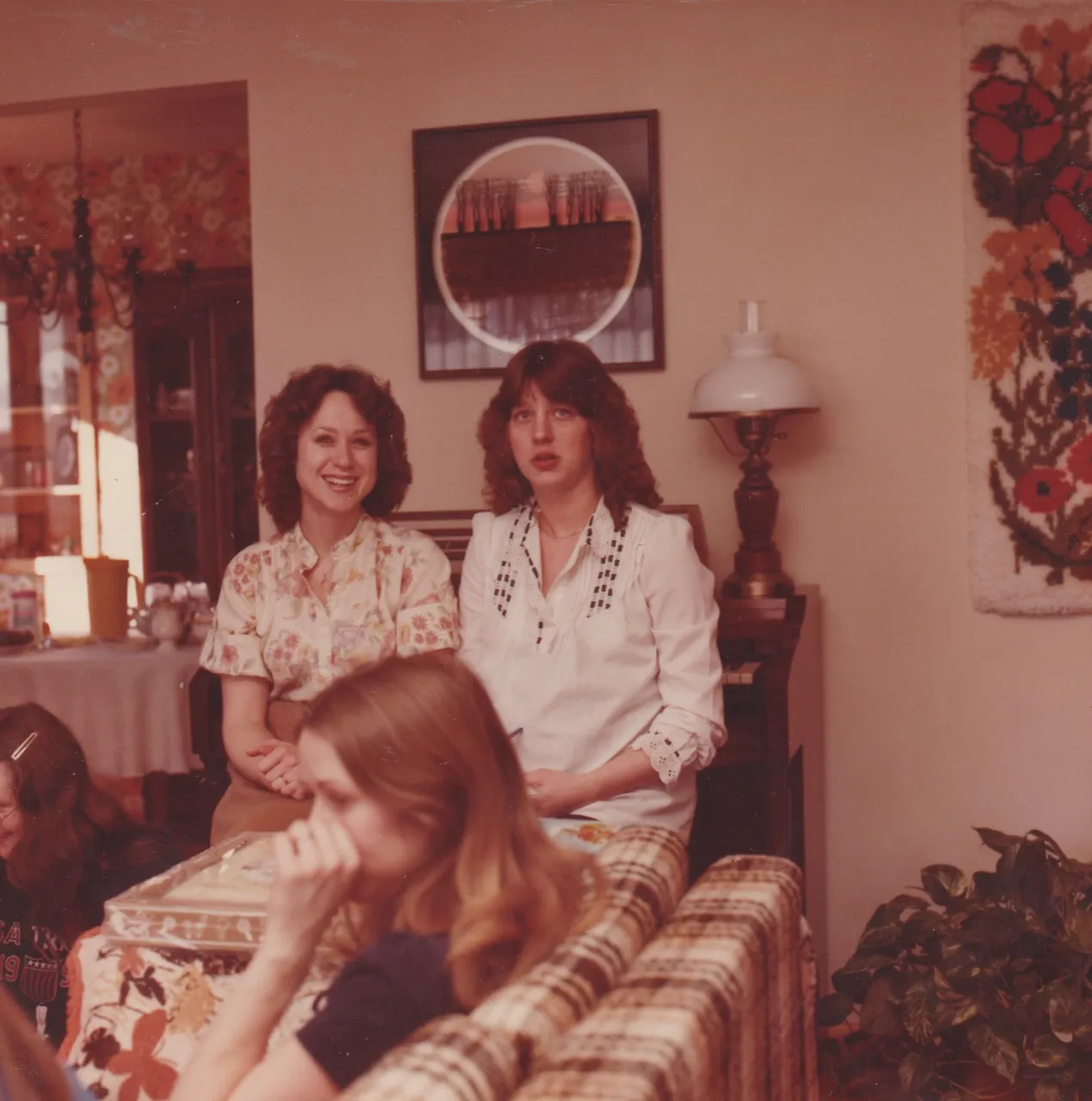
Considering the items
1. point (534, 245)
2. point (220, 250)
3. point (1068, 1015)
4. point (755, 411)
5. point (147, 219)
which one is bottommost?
point (1068, 1015)

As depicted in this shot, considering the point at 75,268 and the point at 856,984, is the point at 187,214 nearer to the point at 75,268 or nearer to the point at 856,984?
the point at 75,268

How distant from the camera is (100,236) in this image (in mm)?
3668

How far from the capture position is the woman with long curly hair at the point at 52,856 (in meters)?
0.98

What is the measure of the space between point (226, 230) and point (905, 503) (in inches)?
97.3

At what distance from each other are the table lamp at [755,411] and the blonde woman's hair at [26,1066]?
4.77ft

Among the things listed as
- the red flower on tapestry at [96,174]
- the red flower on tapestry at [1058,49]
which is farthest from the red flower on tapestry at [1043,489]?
the red flower on tapestry at [96,174]

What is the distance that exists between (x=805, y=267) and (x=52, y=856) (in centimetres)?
152

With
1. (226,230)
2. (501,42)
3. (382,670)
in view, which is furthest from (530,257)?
(226,230)

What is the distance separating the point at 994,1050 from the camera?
66.6 inches

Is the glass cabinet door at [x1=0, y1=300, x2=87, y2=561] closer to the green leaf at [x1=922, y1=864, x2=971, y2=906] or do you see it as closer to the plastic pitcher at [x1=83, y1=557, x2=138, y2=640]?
the plastic pitcher at [x1=83, y1=557, x2=138, y2=640]

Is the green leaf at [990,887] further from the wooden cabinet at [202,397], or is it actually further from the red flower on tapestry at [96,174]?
the red flower on tapestry at [96,174]

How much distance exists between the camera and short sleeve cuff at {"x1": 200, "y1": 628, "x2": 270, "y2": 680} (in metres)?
1.50

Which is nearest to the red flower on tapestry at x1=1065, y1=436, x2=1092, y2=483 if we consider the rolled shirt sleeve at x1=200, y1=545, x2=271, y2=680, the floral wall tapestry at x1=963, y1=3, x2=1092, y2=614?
the floral wall tapestry at x1=963, y1=3, x2=1092, y2=614

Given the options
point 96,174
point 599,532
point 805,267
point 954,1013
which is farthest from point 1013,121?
point 96,174
